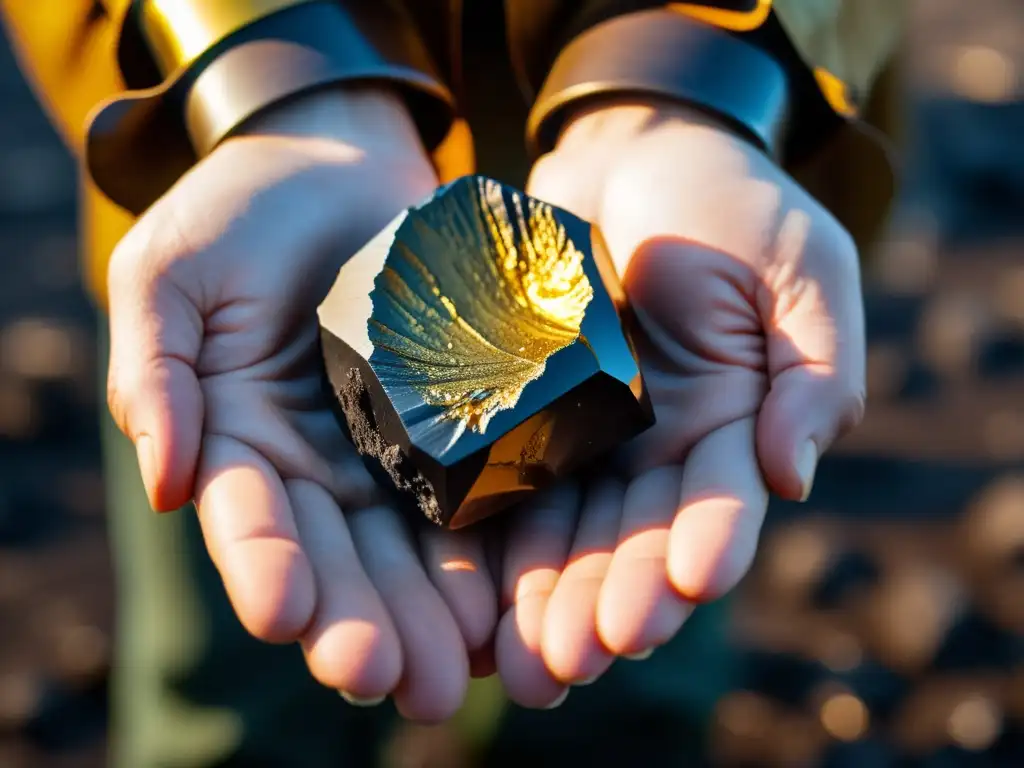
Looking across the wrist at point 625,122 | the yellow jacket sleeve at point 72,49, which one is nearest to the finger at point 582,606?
the wrist at point 625,122

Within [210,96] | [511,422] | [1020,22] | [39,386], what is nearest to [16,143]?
[39,386]

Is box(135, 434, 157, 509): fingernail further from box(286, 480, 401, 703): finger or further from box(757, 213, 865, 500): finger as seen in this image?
box(757, 213, 865, 500): finger

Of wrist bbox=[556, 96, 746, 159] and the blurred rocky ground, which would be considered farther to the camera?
the blurred rocky ground

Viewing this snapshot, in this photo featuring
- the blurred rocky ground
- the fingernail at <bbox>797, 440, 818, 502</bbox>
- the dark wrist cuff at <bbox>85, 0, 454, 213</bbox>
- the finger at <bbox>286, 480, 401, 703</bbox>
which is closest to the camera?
the finger at <bbox>286, 480, 401, 703</bbox>

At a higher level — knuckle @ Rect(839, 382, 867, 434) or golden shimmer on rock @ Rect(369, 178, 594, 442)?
golden shimmer on rock @ Rect(369, 178, 594, 442)

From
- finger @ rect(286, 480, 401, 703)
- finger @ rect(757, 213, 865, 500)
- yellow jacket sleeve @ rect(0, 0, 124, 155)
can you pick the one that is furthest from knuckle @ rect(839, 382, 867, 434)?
yellow jacket sleeve @ rect(0, 0, 124, 155)
